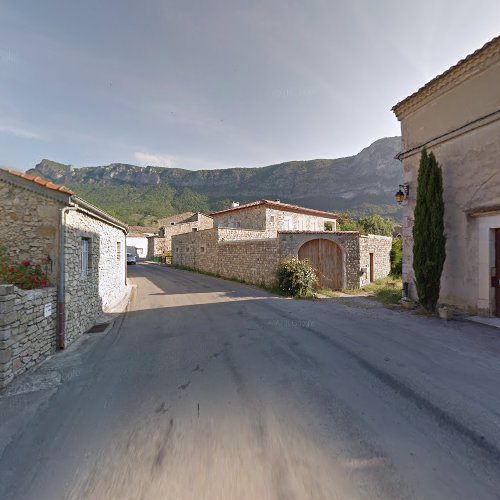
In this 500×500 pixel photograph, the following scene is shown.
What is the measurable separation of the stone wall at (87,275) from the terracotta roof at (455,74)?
10987 mm

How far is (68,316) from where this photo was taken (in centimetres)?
527

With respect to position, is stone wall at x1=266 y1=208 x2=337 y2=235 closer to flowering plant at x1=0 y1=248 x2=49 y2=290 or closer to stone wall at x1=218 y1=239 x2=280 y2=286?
stone wall at x1=218 y1=239 x2=280 y2=286

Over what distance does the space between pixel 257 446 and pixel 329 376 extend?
176 cm

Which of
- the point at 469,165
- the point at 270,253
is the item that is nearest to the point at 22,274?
the point at 270,253

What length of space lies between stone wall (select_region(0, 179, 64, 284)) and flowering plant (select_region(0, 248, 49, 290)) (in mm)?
120

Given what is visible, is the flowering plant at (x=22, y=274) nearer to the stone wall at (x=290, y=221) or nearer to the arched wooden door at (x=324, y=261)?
the arched wooden door at (x=324, y=261)

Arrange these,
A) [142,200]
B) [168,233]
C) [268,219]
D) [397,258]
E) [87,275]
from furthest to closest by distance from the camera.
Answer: [142,200] → [168,233] → [268,219] → [397,258] → [87,275]

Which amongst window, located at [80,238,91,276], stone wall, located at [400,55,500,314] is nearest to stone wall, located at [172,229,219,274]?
window, located at [80,238,91,276]

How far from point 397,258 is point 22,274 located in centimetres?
1730

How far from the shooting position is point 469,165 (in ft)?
22.7

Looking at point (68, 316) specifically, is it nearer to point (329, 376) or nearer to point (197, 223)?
point (329, 376)

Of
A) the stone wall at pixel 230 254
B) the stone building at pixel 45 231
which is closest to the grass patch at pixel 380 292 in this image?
the stone wall at pixel 230 254

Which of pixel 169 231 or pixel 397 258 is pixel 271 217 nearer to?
pixel 397 258

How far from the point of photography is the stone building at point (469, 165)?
21.0 ft
